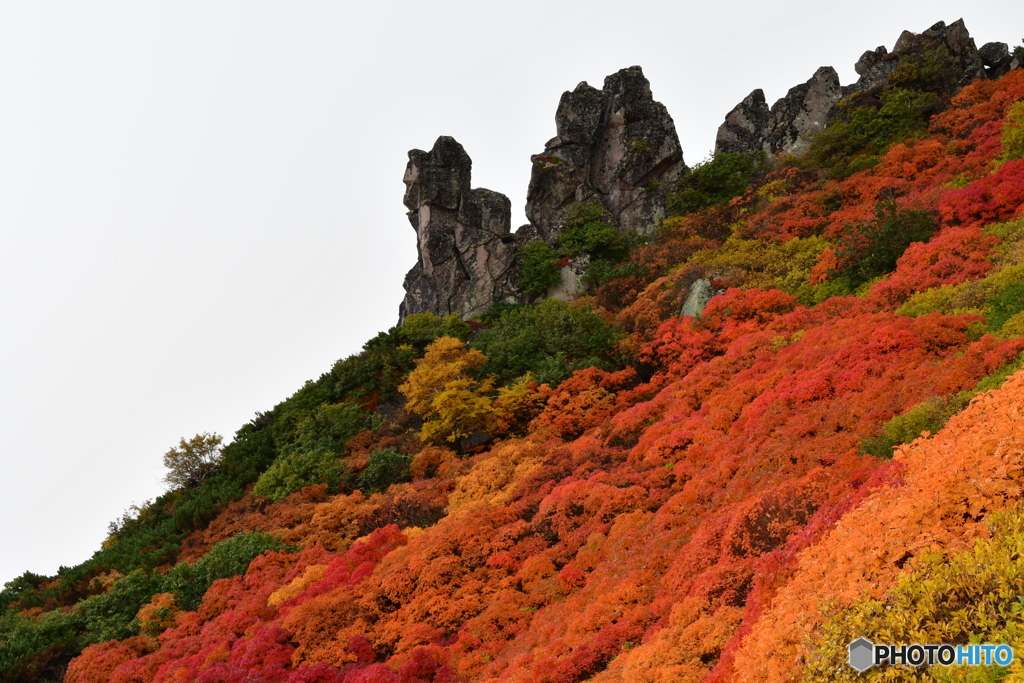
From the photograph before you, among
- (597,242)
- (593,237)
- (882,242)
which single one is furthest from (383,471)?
(882,242)

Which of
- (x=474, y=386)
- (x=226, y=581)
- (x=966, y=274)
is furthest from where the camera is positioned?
(x=474, y=386)

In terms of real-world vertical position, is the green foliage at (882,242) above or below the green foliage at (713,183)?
below

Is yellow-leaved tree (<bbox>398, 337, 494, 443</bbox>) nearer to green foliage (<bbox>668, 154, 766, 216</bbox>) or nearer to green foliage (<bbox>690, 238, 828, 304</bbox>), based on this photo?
green foliage (<bbox>690, 238, 828, 304</bbox>)

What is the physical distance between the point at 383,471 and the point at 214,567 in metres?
6.31

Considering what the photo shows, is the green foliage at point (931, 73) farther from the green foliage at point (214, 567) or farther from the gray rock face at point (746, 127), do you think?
the green foliage at point (214, 567)

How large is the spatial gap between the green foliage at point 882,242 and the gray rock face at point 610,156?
1774 cm

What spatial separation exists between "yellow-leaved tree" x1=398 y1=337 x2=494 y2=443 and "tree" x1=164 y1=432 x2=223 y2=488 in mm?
9634

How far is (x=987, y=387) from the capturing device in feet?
35.1

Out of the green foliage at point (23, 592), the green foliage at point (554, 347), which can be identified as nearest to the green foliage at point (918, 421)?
the green foliage at point (554, 347)

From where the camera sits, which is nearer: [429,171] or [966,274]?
[966,274]

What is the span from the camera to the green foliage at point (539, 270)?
37.1m

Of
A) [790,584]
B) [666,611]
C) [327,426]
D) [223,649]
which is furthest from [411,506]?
[790,584]

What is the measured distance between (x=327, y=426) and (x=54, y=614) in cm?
1149

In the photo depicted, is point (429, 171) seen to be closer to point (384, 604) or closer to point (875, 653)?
point (384, 604)
